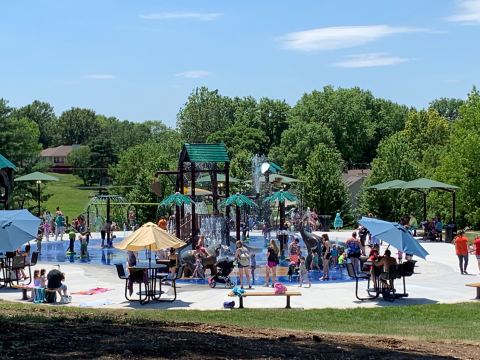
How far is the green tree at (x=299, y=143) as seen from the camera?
79438 mm

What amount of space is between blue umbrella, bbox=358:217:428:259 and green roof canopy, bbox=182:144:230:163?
38.4ft

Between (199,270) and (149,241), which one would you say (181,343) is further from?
(199,270)

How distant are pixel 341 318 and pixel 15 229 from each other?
1071cm

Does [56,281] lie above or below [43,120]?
below

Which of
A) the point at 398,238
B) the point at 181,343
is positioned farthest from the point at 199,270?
the point at 181,343

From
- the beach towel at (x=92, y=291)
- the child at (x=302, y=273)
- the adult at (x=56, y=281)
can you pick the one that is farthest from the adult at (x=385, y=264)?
the adult at (x=56, y=281)

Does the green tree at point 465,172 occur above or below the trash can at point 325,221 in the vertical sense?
above

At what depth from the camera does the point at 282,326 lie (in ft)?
Answer: 55.0

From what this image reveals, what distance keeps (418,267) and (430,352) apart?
1780 cm

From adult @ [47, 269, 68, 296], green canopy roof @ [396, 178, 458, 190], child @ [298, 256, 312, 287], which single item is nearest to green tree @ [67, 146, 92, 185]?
green canopy roof @ [396, 178, 458, 190]

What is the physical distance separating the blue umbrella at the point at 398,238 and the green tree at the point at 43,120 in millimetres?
146571

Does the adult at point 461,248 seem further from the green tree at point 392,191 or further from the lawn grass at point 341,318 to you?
the green tree at point 392,191

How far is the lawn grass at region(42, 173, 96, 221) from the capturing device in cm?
9765

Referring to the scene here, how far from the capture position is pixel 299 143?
3159 inches
